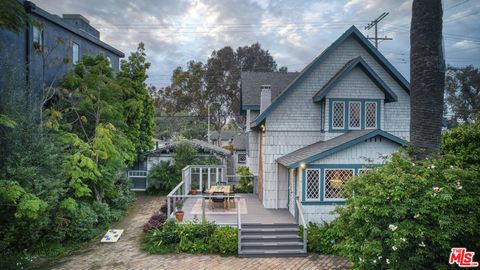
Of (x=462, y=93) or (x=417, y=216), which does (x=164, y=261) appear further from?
(x=462, y=93)

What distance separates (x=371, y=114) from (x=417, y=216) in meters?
9.59

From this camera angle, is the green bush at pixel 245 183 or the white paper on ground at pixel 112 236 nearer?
the white paper on ground at pixel 112 236

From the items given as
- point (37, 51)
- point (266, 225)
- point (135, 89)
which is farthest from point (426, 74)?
point (135, 89)

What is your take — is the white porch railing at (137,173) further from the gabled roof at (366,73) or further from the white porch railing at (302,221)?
the gabled roof at (366,73)

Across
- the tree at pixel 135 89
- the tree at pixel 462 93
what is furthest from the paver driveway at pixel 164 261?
the tree at pixel 462 93

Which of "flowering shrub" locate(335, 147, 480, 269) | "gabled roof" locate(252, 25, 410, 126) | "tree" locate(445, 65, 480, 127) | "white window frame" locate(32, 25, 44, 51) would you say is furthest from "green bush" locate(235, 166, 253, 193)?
"tree" locate(445, 65, 480, 127)

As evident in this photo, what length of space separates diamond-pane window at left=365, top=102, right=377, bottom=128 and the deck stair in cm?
657

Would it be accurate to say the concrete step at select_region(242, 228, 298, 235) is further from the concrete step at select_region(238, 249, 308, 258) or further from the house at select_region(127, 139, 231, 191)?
the house at select_region(127, 139, 231, 191)

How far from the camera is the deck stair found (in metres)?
10.0

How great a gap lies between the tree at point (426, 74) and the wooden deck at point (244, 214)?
6.20 metres

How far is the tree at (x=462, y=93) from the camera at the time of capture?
151 ft

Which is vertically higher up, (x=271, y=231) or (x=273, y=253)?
(x=271, y=231)

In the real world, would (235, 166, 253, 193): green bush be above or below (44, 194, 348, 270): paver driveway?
above

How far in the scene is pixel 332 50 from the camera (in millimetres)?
14281
